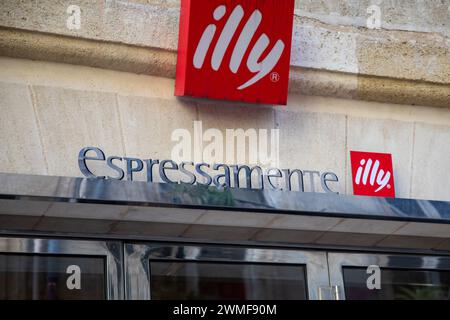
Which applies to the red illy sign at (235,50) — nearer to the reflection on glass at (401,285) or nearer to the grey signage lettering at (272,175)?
the grey signage lettering at (272,175)

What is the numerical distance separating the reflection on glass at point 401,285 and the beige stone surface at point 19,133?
2.74m

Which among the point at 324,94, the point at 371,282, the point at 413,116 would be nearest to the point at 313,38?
the point at 324,94

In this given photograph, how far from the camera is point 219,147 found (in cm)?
853

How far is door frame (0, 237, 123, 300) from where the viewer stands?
309 inches

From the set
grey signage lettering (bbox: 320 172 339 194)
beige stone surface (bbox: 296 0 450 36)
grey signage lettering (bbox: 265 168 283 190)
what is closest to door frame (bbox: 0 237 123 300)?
grey signage lettering (bbox: 265 168 283 190)

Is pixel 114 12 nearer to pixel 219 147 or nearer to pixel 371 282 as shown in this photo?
pixel 219 147

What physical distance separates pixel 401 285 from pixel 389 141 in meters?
1.20

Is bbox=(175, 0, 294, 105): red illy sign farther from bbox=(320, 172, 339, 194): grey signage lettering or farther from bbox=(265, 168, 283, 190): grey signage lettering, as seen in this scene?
bbox=(320, 172, 339, 194): grey signage lettering

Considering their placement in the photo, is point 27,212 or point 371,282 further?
point 371,282

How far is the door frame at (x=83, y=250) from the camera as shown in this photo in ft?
25.8

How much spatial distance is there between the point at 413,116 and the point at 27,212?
351cm

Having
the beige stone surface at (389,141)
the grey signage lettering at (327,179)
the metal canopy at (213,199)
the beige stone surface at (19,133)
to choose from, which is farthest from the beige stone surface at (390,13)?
the beige stone surface at (19,133)
